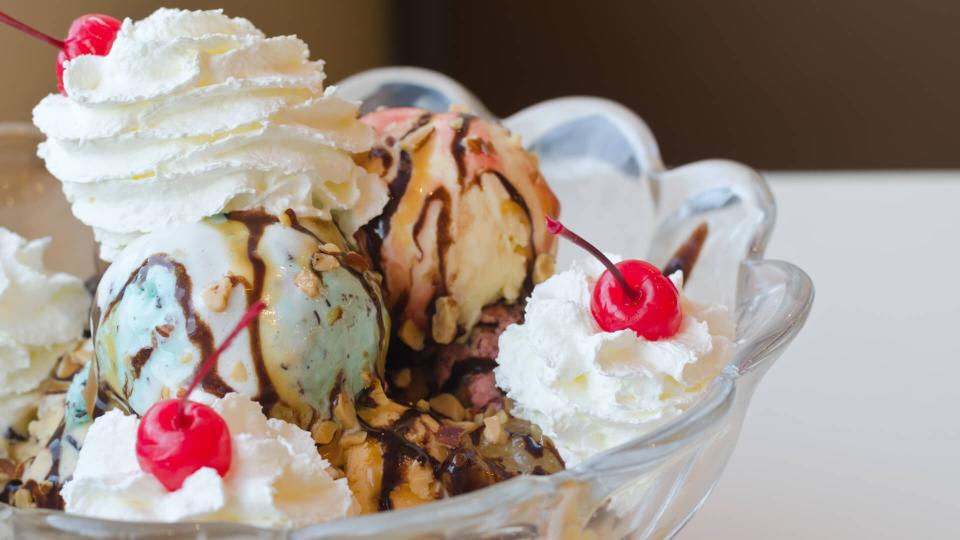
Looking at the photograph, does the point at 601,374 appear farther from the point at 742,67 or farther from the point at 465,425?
the point at 742,67

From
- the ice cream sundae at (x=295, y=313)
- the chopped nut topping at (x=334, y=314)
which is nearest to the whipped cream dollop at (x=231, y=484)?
the ice cream sundae at (x=295, y=313)

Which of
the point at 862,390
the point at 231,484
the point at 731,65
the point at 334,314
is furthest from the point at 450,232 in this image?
the point at 731,65

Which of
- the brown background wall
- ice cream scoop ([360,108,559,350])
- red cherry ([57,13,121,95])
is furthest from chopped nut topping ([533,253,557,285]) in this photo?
the brown background wall

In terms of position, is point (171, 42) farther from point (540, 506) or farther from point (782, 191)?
point (782, 191)

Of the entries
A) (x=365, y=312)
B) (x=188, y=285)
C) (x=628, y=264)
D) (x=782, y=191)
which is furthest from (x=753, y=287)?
(x=782, y=191)

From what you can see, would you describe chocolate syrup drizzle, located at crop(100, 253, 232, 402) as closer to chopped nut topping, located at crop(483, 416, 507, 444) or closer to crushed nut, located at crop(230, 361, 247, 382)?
crushed nut, located at crop(230, 361, 247, 382)

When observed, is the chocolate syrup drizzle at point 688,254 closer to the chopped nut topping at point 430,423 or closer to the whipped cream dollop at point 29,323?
the chopped nut topping at point 430,423
